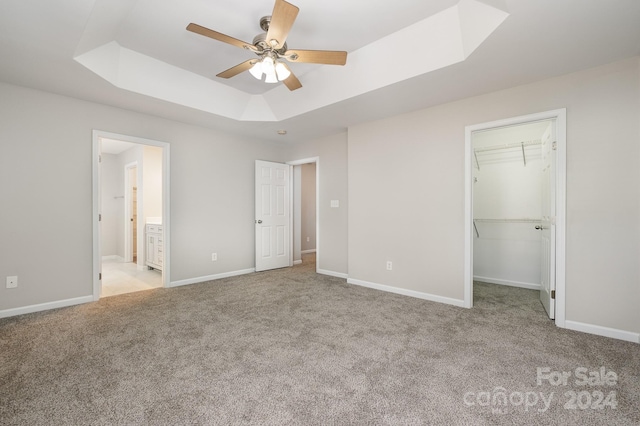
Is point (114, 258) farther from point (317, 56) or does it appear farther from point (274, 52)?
point (317, 56)

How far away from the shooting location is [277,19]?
1.93 meters

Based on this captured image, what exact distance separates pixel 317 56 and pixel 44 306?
4010 millimetres

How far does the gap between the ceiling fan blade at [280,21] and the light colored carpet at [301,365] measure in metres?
2.43

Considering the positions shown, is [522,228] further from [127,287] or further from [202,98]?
[127,287]

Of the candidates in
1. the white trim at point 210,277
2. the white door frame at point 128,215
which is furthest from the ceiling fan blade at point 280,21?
the white door frame at point 128,215

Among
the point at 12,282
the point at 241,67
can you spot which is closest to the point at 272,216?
the point at 241,67

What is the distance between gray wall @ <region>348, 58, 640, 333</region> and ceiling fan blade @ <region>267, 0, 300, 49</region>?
2.19 m

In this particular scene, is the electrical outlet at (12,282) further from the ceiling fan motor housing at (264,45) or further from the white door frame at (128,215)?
the ceiling fan motor housing at (264,45)

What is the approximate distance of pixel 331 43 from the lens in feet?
9.32

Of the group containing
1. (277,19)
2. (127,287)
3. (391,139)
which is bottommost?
(127,287)

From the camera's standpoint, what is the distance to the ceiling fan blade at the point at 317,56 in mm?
2289

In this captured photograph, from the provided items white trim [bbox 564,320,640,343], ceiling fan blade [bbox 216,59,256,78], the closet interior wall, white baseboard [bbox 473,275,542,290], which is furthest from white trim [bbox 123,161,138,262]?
white trim [bbox 564,320,640,343]

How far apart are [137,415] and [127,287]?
3242 millimetres

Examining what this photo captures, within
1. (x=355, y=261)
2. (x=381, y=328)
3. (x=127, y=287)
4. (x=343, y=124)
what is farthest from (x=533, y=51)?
(x=127, y=287)
